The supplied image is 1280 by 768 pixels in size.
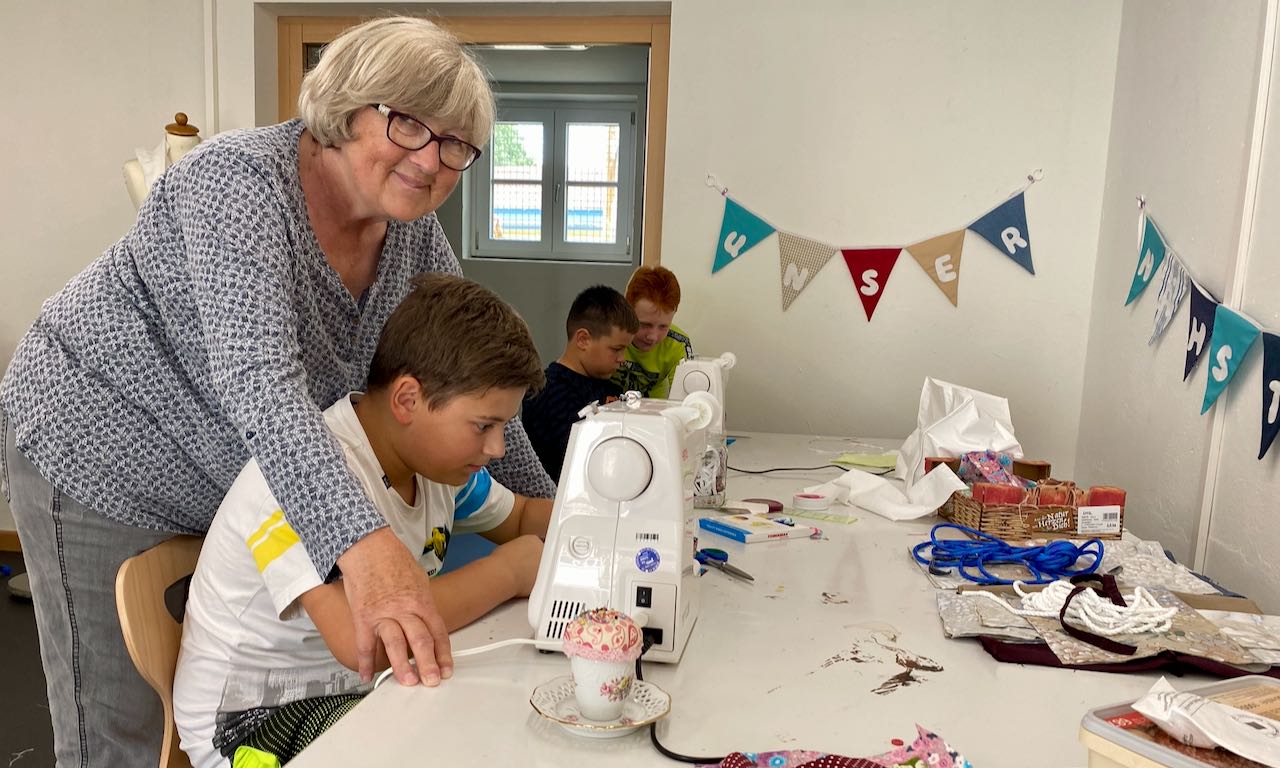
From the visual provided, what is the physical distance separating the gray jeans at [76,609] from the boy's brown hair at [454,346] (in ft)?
1.45

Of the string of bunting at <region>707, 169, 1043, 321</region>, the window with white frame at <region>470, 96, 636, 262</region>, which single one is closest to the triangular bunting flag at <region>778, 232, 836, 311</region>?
the string of bunting at <region>707, 169, 1043, 321</region>

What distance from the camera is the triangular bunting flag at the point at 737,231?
3.38m

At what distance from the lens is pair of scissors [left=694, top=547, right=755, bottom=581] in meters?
1.42

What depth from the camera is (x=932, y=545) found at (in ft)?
5.19

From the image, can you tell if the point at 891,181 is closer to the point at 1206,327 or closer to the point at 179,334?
the point at 1206,327

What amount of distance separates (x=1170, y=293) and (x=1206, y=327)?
1.08 feet

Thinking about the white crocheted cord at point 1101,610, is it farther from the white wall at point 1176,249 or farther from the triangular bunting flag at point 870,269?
the triangular bunting flag at point 870,269

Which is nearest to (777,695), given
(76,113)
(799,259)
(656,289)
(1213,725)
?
(1213,725)

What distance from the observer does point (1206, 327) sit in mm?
2062

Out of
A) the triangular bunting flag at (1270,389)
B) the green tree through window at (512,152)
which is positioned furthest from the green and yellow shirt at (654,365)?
the green tree through window at (512,152)

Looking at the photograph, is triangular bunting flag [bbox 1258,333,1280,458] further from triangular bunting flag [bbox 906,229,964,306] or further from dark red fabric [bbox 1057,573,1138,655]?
triangular bunting flag [bbox 906,229,964,306]

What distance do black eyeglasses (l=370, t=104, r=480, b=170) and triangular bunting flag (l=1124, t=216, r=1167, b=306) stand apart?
1.93 meters

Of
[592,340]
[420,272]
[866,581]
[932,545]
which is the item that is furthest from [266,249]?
[592,340]

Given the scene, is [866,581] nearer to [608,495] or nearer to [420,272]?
[608,495]
